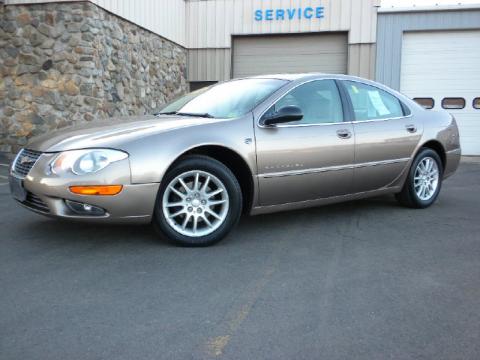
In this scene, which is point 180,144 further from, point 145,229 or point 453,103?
point 453,103

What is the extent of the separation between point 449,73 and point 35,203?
13111 millimetres

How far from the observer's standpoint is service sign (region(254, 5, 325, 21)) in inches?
560

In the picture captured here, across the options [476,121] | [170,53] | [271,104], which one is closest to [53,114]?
[170,53]

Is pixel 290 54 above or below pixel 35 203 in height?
above

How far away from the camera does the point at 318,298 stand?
291 centimetres

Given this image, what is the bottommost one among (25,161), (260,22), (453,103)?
(25,161)

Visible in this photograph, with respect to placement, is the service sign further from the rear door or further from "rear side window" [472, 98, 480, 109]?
the rear door

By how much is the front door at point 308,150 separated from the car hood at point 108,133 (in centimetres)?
58

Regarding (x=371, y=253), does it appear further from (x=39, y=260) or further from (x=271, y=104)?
(x=39, y=260)

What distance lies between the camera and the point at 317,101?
472cm

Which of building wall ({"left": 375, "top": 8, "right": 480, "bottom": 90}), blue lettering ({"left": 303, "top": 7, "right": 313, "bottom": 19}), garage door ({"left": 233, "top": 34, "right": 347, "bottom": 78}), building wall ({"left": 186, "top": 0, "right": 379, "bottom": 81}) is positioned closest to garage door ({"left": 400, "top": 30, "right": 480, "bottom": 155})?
building wall ({"left": 375, "top": 8, "right": 480, "bottom": 90})

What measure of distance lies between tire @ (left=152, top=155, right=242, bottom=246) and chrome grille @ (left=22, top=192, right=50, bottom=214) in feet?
2.62

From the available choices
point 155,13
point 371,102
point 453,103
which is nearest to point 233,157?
point 371,102

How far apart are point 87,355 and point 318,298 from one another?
4.33 ft
